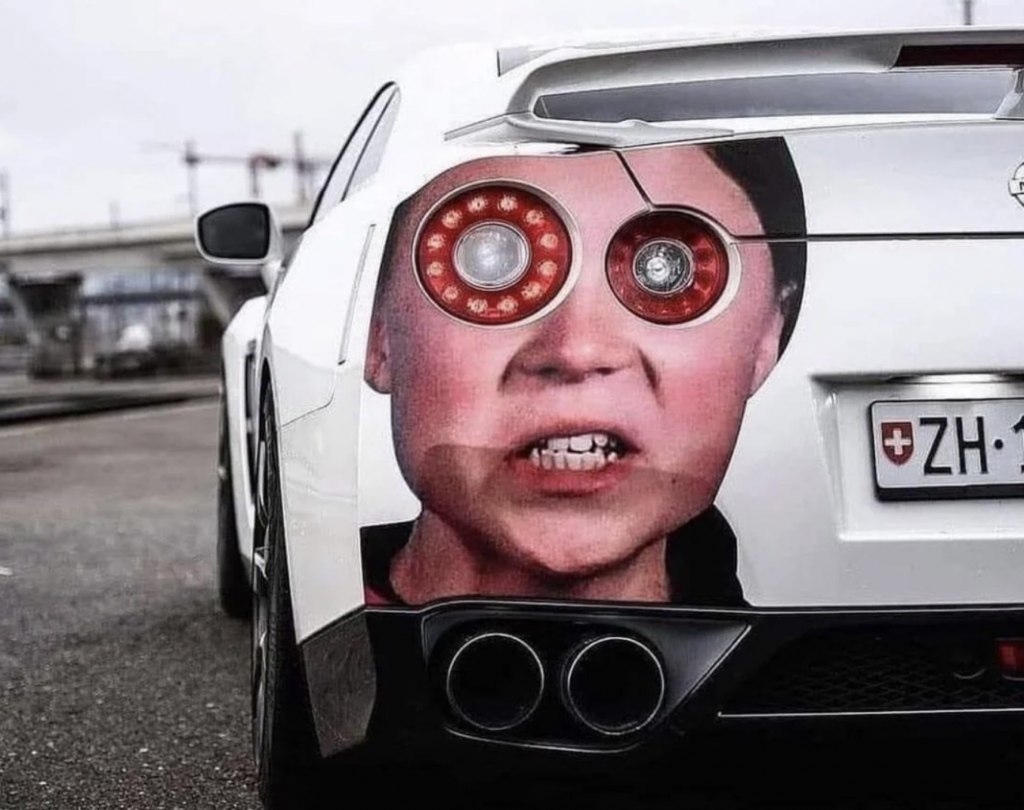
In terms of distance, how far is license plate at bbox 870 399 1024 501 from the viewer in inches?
84.4

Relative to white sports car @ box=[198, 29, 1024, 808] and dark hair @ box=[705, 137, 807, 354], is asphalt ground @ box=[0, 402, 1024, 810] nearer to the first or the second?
white sports car @ box=[198, 29, 1024, 808]

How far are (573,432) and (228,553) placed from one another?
295cm

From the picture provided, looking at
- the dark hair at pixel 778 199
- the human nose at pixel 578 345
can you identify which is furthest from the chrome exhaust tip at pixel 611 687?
the dark hair at pixel 778 199

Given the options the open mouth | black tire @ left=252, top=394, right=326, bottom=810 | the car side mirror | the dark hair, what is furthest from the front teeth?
the car side mirror

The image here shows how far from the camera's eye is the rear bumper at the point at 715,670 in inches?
83.3

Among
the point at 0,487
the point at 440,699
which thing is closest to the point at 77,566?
the point at 0,487

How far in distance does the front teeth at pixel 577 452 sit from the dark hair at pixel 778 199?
0.26 metres

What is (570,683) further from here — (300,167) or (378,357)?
(300,167)

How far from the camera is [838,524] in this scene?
6.93 ft

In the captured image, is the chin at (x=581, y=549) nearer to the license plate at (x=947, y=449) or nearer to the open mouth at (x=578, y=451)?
the open mouth at (x=578, y=451)

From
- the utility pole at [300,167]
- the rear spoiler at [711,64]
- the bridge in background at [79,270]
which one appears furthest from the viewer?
the utility pole at [300,167]

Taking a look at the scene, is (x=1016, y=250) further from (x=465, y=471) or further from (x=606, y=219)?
(x=465, y=471)

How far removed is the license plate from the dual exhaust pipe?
39 cm

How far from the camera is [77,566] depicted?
6.21 meters
